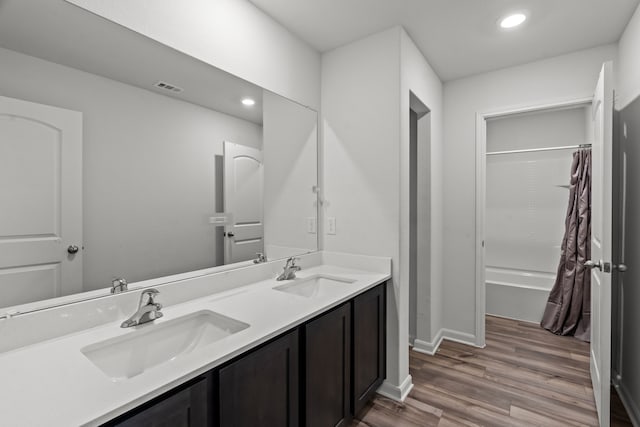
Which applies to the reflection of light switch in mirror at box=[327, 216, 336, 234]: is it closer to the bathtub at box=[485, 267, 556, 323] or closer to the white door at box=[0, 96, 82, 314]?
the white door at box=[0, 96, 82, 314]

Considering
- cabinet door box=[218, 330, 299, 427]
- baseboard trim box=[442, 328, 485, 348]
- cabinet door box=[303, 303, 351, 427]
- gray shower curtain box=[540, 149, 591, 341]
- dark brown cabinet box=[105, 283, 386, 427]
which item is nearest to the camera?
dark brown cabinet box=[105, 283, 386, 427]

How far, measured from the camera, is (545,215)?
3.68 m

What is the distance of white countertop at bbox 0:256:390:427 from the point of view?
0.74 metres

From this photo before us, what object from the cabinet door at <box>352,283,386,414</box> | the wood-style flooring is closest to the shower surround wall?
the wood-style flooring

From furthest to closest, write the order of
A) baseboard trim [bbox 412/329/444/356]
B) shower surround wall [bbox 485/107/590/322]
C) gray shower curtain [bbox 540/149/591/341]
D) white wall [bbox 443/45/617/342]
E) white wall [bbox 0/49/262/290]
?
1. shower surround wall [bbox 485/107/590/322]
2. gray shower curtain [bbox 540/149/591/341]
3. baseboard trim [bbox 412/329/444/356]
4. white wall [bbox 443/45/617/342]
5. white wall [bbox 0/49/262/290]

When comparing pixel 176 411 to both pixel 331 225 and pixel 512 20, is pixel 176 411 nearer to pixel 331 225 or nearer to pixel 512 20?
pixel 331 225

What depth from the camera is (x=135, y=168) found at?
1387 mm

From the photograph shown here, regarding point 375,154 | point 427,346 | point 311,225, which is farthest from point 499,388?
point 375,154

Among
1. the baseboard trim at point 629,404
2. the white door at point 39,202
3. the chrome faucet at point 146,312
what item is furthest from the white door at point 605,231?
the white door at point 39,202

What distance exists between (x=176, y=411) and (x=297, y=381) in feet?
1.89

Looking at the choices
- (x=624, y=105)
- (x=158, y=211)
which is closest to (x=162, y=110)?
(x=158, y=211)

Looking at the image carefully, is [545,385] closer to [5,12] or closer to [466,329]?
[466,329]

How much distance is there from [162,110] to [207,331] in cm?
105

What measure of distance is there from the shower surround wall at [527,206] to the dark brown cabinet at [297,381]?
2.27m
